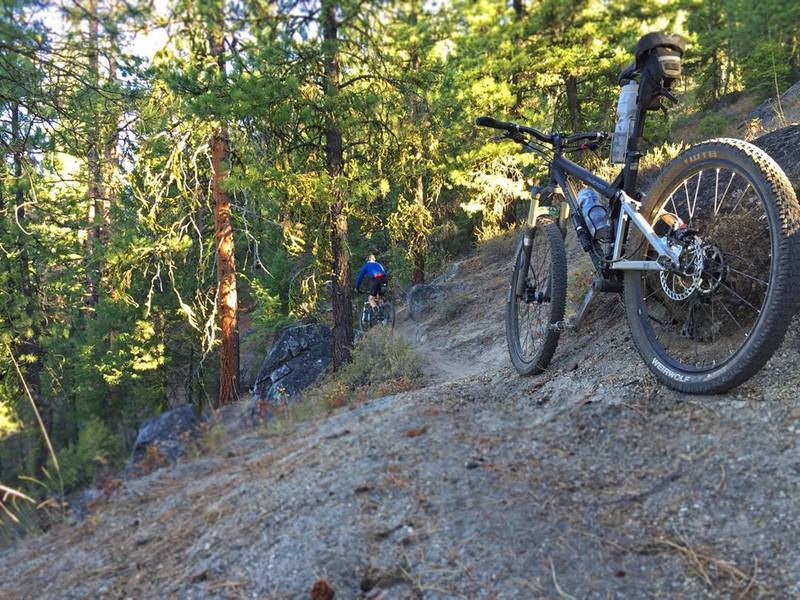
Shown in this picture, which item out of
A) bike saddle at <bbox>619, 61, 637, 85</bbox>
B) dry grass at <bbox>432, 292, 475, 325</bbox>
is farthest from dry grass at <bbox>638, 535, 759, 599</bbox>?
dry grass at <bbox>432, 292, 475, 325</bbox>

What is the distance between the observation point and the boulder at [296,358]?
54.5 ft

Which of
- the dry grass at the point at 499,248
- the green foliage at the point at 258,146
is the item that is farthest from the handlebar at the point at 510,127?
the dry grass at the point at 499,248

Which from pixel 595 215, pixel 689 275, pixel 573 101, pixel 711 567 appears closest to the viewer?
pixel 711 567

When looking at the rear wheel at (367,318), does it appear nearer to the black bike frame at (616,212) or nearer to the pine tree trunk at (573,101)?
the pine tree trunk at (573,101)

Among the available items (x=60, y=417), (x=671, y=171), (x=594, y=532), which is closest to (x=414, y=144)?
(x=671, y=171)

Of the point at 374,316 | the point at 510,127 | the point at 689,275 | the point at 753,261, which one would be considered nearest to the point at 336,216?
the point at 510,127

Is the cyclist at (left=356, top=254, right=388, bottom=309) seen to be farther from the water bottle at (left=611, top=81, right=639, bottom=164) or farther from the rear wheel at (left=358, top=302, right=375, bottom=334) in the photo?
the water bottle at (left=611, top=81, right=639, bottom=164)

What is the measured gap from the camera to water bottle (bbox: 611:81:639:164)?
367 centimetres

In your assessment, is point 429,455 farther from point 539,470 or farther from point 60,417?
point 60,417

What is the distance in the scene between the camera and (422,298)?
16.5 metres

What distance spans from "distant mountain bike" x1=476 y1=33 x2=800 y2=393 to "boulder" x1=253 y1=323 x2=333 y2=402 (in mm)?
12652

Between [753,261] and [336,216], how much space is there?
752 centimetres

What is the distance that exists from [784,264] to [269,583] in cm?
281

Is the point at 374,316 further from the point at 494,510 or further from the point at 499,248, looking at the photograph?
the point at 494,510
